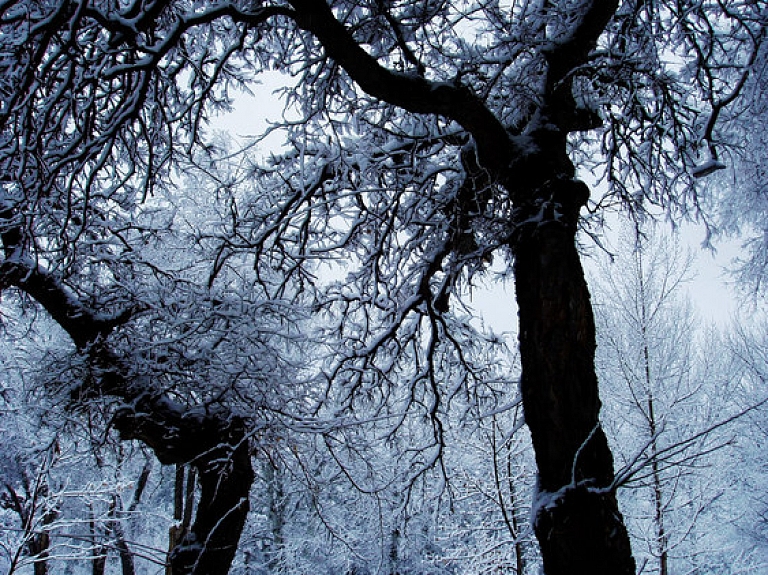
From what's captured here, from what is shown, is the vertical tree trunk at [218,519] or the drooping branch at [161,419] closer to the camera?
the vertical tree trunk at [218,519]

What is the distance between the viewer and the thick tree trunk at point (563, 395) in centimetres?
229

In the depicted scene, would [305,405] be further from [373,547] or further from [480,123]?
[373,547]

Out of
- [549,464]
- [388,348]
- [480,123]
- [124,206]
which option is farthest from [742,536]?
[124,206]

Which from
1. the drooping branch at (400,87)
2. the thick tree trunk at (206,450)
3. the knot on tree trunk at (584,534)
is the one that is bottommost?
the knot on tree trunk at (584,534)

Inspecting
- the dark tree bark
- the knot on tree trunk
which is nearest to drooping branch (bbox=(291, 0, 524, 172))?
the dark tree bark

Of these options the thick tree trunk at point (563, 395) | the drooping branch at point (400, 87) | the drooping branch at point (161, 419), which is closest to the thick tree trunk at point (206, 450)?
the drooping branch at point (161, 419)

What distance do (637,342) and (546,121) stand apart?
26.8 feet

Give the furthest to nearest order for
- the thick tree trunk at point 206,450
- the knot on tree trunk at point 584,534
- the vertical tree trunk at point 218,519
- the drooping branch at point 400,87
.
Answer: the thick tree trunk at point 206,450 → the vertical tree trunk at point 218,519 → the drooping branch at point 400,87 → the knot on tree trunk at point 584,534

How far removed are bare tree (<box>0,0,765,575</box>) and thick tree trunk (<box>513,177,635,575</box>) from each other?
1 cm

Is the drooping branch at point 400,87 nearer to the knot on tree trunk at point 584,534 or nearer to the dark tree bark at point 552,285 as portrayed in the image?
the dark tree bark at point 552,285

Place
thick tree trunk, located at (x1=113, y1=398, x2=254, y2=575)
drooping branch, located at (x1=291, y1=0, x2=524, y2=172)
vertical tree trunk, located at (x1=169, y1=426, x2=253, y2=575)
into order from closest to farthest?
drooping branch, located at (x1=291, y1=0, x2=524, y2=172), vertical tree trunk, located at (x1=169, y1=426, x2=253, y2=575), thick tree trunk, located at (x1=113, y1=398, x2=254, y2=575)

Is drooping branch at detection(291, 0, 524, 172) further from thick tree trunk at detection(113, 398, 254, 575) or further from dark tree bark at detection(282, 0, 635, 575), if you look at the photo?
thick tree trunk at detection(113, 398, 254, 575)

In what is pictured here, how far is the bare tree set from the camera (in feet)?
8.30

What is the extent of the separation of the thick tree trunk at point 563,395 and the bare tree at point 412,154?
1cm
